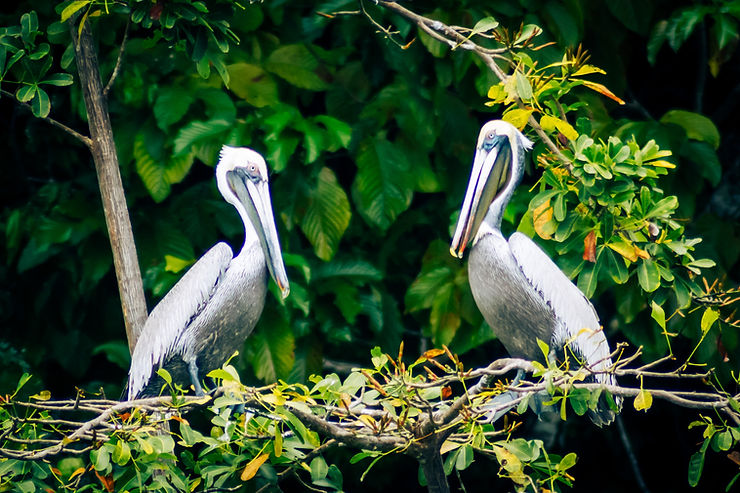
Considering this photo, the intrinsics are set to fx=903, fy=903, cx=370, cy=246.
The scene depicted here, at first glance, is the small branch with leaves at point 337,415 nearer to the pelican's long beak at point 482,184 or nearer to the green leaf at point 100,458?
the green leaf at point 100,458

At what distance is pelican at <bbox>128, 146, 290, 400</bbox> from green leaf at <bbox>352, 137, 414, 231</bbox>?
1136 millimetres

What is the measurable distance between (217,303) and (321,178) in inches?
52.0

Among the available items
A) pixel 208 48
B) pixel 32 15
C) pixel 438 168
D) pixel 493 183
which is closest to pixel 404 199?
pixel 438 168

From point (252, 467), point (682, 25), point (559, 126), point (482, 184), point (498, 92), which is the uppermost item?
point (682, 25)

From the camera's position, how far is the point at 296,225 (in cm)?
483

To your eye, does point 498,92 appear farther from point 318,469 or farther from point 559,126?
point 318,469

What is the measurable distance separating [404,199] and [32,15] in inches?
77.3

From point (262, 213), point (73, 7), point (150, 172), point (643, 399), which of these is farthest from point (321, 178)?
point (643, 399)

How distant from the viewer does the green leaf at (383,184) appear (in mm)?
4496

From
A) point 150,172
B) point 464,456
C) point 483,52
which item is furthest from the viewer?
point 150,172

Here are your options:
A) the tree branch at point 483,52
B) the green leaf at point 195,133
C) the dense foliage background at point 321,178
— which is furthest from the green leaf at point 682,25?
the green leaf at point 195,133

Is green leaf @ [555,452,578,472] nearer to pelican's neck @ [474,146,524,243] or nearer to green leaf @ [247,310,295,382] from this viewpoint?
pelican's neck @ [474,146,524,243]

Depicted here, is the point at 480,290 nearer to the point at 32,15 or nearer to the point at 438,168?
the point at 438,168

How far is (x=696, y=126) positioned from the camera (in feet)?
14.6
